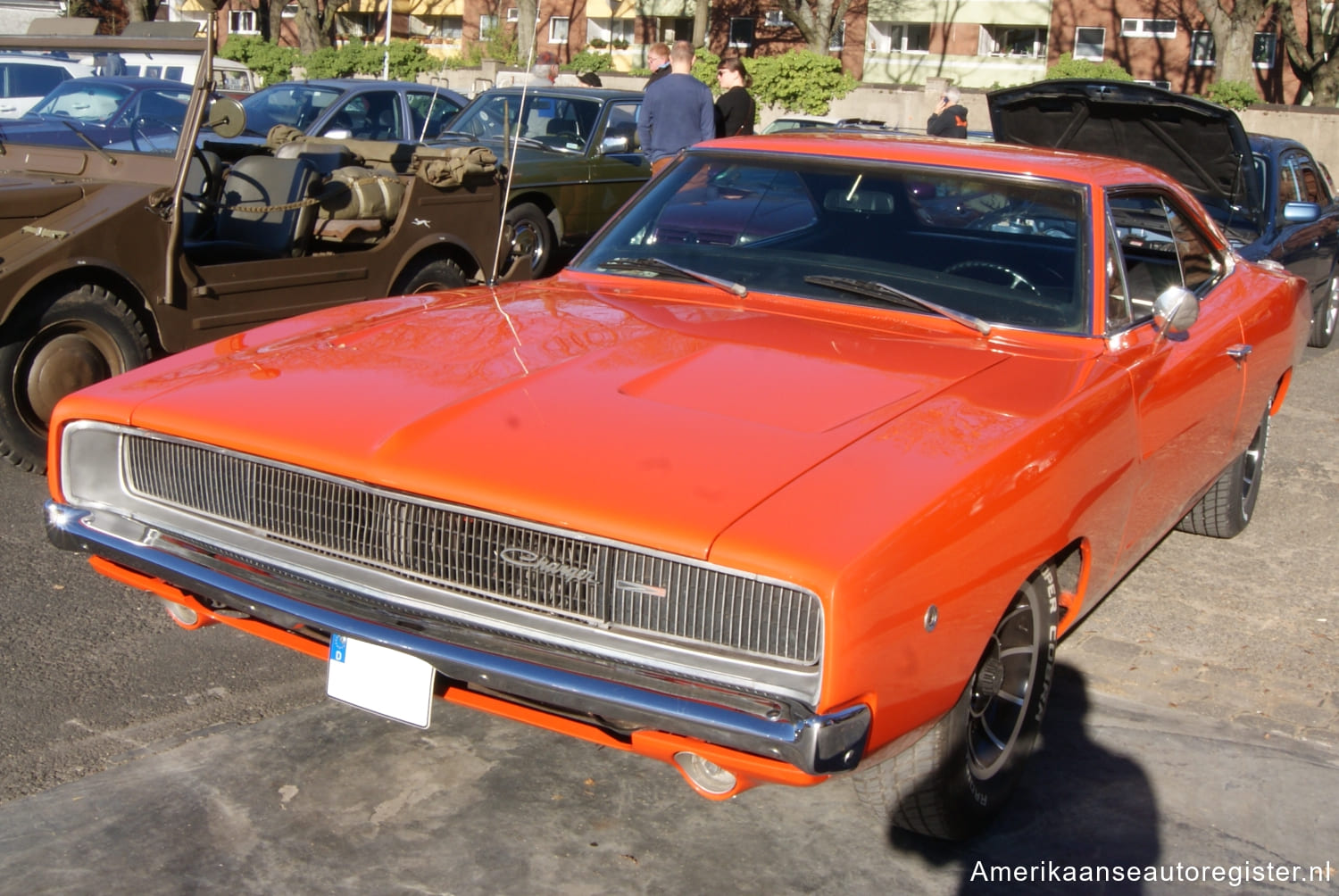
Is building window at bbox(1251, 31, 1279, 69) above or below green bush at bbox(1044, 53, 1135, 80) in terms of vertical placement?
above

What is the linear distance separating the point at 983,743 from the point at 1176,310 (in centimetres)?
142

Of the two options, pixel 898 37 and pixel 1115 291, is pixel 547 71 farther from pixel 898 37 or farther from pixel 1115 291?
pixel 898 37

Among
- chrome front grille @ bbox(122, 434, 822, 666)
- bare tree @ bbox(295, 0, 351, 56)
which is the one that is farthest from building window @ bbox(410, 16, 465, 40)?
chrome front grille @ bbox(122, 434, 822, 666)

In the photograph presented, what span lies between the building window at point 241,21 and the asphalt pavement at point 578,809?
5207cm

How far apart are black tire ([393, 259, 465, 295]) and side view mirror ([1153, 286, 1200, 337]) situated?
172 inches

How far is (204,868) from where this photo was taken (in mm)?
2914

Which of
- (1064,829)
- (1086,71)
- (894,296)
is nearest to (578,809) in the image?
(1064,829)

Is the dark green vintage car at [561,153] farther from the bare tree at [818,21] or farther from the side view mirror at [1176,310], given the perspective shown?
the bare tree at [818,21]

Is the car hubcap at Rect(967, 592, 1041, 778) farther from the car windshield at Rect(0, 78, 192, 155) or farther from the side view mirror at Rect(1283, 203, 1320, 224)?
the side view mirror at Rect(1283, 203, 1320, 224)

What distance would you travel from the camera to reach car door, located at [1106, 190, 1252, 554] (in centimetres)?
377

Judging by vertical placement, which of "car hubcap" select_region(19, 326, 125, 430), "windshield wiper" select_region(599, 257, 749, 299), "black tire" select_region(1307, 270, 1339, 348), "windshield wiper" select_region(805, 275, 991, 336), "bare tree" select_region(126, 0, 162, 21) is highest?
"windshield wiper" select_region(805, 275, 991, 336)

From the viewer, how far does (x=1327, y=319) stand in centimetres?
1056

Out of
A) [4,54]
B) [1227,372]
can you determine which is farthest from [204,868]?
[4,54]

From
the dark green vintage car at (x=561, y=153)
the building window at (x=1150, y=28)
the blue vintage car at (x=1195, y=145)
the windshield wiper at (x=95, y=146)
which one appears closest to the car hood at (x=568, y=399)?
the windshield wiper at (x=95, y=146)
